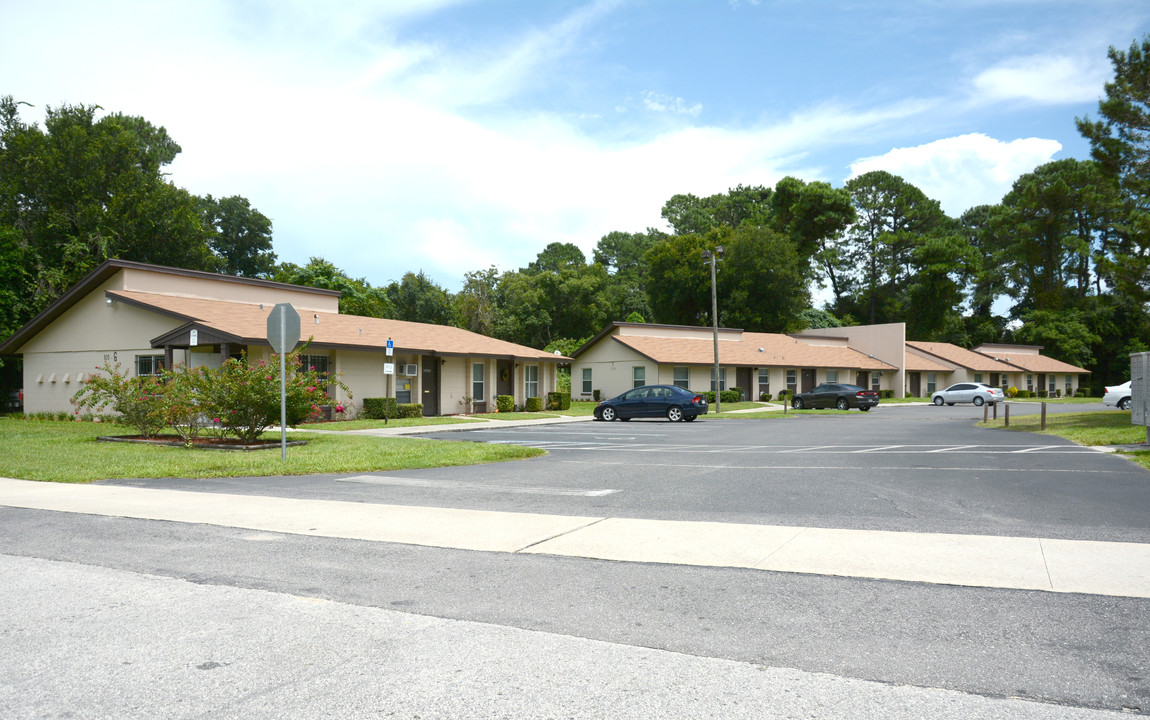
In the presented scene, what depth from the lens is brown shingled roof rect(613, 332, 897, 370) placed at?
156 feet

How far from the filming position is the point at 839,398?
140ft

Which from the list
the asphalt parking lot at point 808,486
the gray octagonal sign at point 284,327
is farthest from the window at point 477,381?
the gray octagonal sign at point 284,327

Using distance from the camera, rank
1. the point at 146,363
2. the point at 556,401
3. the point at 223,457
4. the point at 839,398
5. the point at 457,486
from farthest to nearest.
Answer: the point at 839,398 < the point at 556,401 < the point at 146,363 < the point at 223,457 < the point at 457,486

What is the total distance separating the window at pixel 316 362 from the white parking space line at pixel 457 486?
1644cm

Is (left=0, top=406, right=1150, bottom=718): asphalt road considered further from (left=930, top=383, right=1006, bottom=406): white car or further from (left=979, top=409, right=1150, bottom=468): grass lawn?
(left=930, top=383, right=1006, bottom=406): white car

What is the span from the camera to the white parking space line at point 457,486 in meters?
11.1

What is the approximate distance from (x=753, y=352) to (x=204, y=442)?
3887 centimetres

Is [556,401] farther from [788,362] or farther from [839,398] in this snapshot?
[788,362]

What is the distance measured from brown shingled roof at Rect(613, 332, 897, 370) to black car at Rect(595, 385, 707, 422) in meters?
12.4

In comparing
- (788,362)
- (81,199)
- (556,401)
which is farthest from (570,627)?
(788,362)

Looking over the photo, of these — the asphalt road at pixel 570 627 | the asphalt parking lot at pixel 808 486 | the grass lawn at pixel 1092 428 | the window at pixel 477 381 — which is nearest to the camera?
the asphalt road at pixel 570 627

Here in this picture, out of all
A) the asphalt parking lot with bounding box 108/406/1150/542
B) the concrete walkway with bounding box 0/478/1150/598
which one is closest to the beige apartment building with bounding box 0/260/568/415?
the asphalt parking lot with bounding box 108/406/1150/542

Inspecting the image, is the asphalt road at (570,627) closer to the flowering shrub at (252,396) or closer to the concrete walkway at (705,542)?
the concrete walkway at (705,542)

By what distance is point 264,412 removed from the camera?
1830 cm
